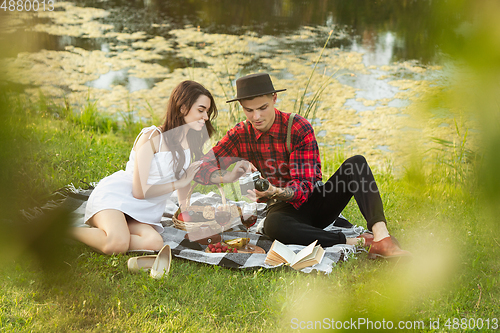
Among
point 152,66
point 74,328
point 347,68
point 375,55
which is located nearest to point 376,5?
point 375,55

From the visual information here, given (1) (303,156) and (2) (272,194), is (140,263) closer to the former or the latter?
(2) (272,194)

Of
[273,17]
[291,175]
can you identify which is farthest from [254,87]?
[273,17]

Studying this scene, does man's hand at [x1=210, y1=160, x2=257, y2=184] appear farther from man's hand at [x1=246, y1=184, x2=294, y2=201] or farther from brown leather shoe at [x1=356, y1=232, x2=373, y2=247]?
brown leather shoe at [x1=356, y1=232, x2=373, y2=247]

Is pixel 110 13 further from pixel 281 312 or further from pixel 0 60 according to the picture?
pixel 0 60

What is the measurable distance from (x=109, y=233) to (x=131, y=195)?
0.34 meters

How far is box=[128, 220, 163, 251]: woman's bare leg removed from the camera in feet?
7.86

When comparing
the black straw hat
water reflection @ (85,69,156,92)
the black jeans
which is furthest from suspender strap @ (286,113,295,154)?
water reflection @ (85,69,156,92)

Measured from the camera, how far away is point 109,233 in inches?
90.3

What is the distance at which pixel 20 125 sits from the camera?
0.44 meters

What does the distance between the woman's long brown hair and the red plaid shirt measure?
156 millimetres

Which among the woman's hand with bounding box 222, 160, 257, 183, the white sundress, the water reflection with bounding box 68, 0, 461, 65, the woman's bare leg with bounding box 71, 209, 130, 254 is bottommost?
the woman's bare leg with bounding box 71, 209, 130, 254

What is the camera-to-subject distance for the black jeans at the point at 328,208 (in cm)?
234

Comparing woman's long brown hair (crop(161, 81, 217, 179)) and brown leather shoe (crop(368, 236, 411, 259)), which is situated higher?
woman's long brown hair (crop(161, 81, 217, 179))

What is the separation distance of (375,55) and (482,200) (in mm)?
7049
